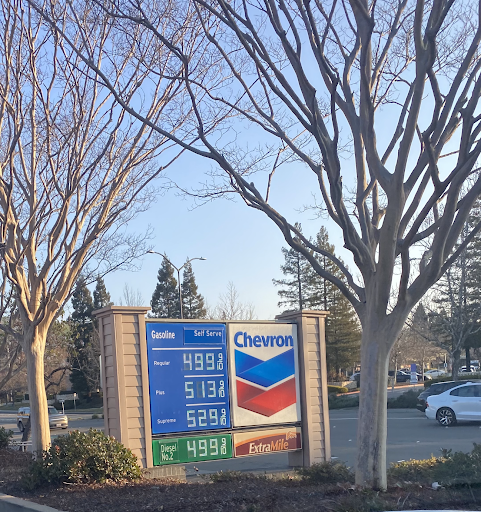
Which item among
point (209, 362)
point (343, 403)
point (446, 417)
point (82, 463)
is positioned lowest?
point (343, 403)

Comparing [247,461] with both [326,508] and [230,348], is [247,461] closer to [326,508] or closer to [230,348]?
[230,348]

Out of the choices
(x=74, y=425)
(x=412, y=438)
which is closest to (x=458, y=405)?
(x=412, y=438)

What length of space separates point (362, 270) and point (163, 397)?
14.0 ft

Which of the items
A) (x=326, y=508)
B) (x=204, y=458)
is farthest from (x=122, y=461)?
(x=326, y=508)

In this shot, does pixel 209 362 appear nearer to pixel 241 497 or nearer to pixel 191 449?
pixel 191 449

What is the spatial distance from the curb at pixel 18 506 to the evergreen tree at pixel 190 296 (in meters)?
58.1

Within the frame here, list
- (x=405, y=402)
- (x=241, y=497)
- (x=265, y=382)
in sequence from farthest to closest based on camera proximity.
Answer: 1. (x=405, y=402)
2. (x=265, y=382)
3. (x=241, y=497)

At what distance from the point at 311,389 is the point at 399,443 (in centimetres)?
720

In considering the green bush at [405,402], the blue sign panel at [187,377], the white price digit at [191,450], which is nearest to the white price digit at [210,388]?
the blue sign panel at [187,377]

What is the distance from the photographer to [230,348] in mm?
10555

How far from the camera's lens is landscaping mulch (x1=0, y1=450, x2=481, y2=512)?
622 centimetres

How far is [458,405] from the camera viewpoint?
21.4 metres

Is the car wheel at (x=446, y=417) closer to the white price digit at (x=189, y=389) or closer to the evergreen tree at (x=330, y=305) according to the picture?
the white price digit at (x=189, y=389)

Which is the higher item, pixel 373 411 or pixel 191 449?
pixel 373 411
